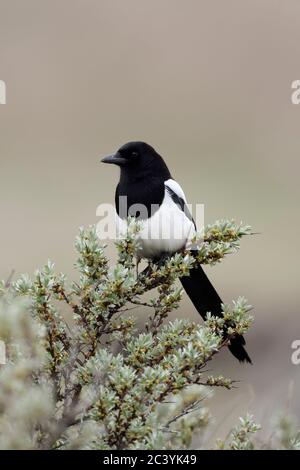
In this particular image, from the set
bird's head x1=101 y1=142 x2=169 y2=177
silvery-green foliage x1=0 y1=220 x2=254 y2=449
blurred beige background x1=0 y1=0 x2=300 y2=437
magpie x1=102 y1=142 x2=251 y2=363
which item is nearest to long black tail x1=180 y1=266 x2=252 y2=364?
magpie x1=102 y1=142 x2=251 y2=363

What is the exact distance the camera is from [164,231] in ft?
14.5

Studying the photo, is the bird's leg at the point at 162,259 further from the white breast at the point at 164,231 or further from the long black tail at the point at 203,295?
the long black tail at the point at 203,295

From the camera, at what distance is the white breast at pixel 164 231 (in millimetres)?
4414

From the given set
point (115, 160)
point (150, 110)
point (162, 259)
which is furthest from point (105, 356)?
point (150, 110)

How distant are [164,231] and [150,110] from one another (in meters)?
15.8

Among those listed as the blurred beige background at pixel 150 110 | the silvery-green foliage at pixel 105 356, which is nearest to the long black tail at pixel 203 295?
the silvery-green foliage at pixel 105 356

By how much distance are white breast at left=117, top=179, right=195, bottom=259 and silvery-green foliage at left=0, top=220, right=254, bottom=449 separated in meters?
0.85

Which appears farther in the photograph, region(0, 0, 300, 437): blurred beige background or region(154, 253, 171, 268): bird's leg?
region(0, 0, 300, 437): blurred beige background

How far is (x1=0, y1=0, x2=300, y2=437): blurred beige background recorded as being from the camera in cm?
1344

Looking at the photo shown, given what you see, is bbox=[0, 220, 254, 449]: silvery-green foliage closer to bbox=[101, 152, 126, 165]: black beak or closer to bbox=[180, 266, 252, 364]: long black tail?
bbox=[180, 266, 252, 364]: long black tail

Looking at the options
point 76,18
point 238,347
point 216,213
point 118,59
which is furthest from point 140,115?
point 238,347

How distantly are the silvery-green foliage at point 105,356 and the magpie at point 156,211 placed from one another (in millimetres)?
881

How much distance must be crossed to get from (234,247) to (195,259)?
16 centimetres

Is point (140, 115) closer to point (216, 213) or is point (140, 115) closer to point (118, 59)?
point (118, 59)
